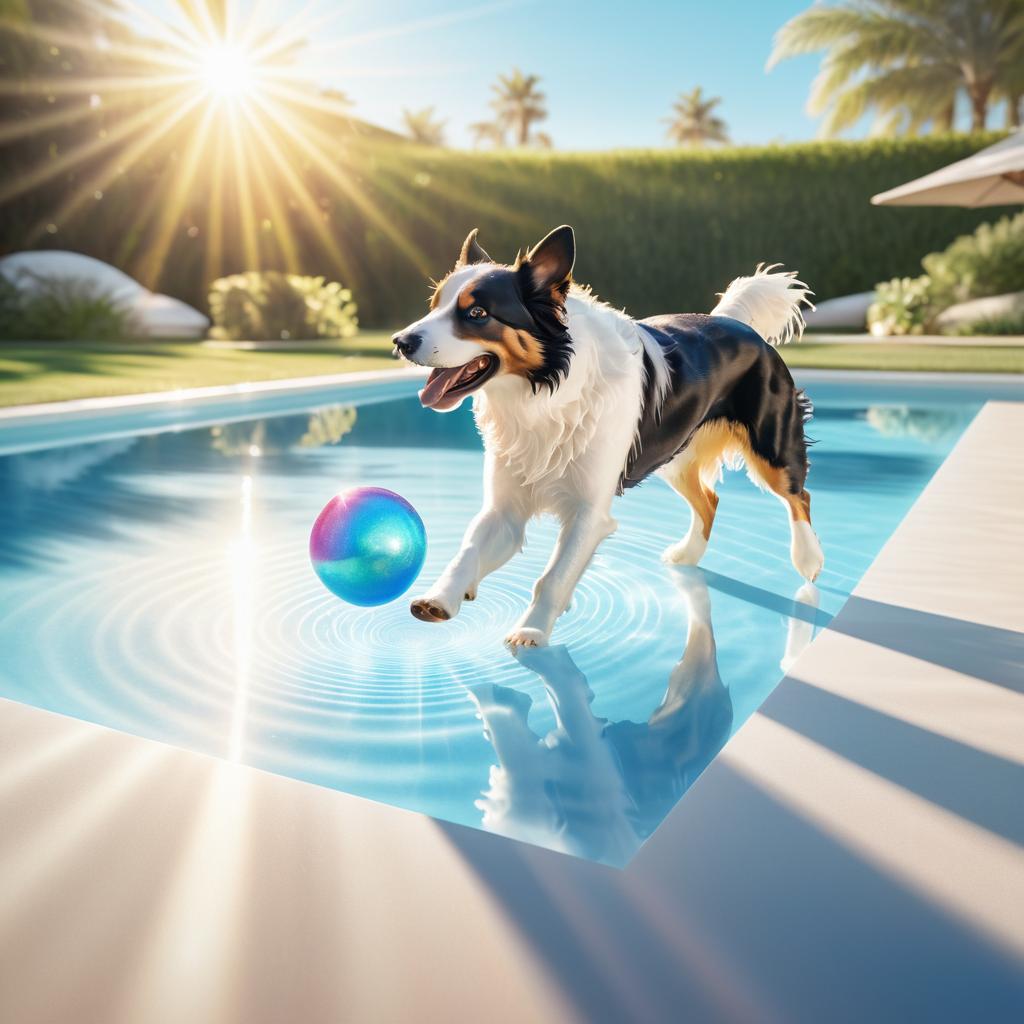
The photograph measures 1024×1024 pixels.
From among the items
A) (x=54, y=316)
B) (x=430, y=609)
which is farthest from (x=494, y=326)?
(x=54, y=316)

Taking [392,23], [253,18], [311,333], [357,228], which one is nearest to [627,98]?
[392,23]

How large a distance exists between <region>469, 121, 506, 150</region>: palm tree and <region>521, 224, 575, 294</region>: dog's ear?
211ft

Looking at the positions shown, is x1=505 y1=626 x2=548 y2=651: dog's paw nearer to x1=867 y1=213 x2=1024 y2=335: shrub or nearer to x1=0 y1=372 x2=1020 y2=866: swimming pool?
x1=0 y1=372 x2=1020 y2=866: swimming pool

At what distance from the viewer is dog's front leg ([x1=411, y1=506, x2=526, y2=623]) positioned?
293cm

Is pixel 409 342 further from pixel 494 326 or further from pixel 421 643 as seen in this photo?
pixel 421 643

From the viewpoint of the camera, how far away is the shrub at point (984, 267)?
16578 mm

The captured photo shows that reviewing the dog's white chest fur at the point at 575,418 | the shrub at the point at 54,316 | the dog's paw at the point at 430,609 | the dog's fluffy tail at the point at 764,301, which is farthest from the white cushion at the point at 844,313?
the dog's paw at the point at 430,609

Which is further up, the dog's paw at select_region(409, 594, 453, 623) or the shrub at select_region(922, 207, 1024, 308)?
the shrub at select_region(922, 207, 1024, 308)

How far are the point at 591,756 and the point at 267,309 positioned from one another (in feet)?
52.4

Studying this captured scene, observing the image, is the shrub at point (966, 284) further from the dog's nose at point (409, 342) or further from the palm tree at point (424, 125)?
the palm tree at point (424, 125)

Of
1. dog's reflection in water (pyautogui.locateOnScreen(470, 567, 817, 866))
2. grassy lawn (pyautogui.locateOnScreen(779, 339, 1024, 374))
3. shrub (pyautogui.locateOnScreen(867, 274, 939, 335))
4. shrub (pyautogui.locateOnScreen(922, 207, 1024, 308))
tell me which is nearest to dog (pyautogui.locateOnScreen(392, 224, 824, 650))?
dog's reflection in water (pyautogui.locateOnScreen(470, 567, 817, 866))

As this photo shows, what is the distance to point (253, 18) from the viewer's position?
28.5 m

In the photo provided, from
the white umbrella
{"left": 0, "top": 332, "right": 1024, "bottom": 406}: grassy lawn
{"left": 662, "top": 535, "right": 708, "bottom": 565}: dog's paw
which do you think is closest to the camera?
{"left": 662, "top": 535, "right": 708, "bottom": 565}: dog's paw

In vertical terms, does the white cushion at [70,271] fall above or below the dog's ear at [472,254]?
below
